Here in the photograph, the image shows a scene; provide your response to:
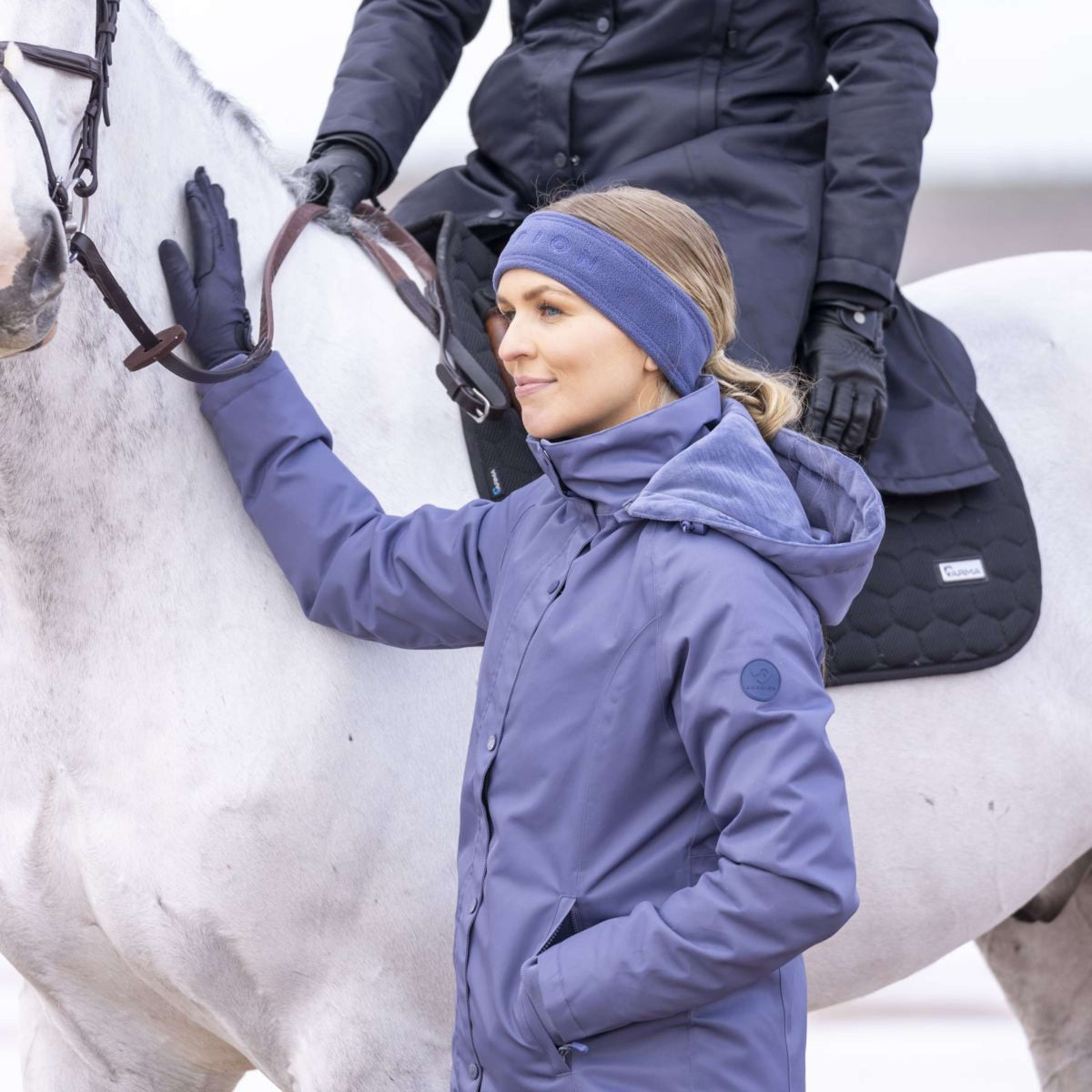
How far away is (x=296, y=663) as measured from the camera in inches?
62.4

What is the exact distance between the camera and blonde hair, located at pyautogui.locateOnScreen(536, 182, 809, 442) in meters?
1.38

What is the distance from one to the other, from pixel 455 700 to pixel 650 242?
61 centimetres

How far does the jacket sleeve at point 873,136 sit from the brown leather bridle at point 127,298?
0.53m

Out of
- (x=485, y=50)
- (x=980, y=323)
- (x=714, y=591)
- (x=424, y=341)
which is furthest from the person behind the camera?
(x=485, y=50)

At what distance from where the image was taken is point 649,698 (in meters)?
1.25

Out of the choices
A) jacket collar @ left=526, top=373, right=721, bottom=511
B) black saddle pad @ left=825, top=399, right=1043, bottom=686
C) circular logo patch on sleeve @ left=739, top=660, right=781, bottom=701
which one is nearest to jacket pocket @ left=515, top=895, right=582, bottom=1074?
circular logo patch on sleeve @ left=739, top=660, right=781, bottom=701

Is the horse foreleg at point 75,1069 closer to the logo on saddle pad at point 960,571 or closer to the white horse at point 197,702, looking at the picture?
the white horse at point 197,702

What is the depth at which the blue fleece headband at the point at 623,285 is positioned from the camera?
1341 mm

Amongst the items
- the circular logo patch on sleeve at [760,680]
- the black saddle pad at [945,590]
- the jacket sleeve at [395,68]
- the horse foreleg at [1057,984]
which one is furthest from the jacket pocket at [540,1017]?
the horse foreleg at [1057,984]

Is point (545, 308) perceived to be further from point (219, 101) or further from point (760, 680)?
point (219, 101)

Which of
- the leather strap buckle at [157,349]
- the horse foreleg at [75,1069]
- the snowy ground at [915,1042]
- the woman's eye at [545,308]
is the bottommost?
the snowy ground at [915,1042]

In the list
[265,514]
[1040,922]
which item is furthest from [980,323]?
[265,514]

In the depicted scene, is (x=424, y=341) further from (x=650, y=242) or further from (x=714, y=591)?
(x=714, y=591)

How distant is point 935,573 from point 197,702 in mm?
1092
